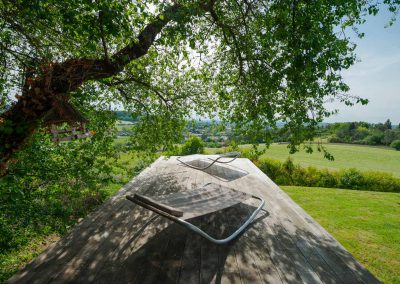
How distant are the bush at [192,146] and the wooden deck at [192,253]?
38.2 feet

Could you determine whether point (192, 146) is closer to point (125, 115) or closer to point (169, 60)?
point (125, 115)

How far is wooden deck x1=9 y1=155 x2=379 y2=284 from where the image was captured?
246 centimetres

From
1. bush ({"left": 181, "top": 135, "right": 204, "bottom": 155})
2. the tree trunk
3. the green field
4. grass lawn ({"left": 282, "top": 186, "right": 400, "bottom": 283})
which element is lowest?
grass lawn ({"left": 282, "top": 186, "right": 400, "bottom": 283})

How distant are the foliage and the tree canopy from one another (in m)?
9.12

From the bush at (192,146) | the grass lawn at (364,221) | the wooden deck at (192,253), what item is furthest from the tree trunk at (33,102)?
the bush at (192,146)

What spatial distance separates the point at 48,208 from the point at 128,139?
2950 millimetres

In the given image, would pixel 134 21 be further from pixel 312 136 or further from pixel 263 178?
pixel 263 178

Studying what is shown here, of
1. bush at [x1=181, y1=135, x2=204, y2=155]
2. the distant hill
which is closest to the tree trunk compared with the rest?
the distant hill

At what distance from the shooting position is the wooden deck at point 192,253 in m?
2.46

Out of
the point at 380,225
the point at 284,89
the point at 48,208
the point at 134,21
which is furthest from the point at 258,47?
the point at 380,225

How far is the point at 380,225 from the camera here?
8172 millimetres

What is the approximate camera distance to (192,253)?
2887 mm

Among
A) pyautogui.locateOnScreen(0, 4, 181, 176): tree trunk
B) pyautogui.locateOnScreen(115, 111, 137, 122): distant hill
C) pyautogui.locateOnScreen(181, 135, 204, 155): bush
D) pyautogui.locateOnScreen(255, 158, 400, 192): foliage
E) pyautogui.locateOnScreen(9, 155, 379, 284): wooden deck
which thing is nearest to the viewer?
pyautogui.locateOnScreen(9, 155, 379, 284): wooden deck

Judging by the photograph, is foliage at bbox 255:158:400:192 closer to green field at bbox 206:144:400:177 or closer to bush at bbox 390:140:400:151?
green field at bbox 206:144:400:177
